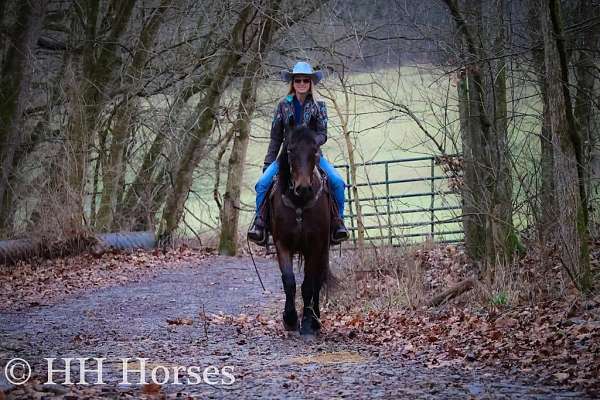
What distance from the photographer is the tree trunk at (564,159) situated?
9.02 m

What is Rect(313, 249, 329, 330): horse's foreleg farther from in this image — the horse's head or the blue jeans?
the horse's head

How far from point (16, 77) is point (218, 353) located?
10.8 meters

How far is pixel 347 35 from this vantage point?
1634 centimetres

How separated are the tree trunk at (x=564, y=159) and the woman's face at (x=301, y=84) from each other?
8.69ft

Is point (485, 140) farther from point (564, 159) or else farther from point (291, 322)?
point (291, 322)

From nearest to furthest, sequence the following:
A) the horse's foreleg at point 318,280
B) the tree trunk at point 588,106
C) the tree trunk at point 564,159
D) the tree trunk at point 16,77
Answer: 1. the tree trunk at point 564,159
2. the horse's foreleg at point 318,280
3. the tree trunk at point 588,106
4. the tree trunk at point 16,77

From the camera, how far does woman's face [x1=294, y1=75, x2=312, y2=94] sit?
10.0 m

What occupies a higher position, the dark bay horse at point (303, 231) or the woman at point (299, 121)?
the woman at point (299, 121)

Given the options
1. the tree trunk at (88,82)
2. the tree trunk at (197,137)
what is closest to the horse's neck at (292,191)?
the tree trunk at (88,82)

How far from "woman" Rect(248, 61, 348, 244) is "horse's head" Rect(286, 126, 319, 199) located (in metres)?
0.23

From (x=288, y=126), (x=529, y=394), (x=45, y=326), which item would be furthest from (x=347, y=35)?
(x=529, y=394)

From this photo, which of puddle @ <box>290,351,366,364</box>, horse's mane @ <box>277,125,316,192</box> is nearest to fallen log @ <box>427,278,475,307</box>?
horse's mane @ <box>277,125,316,192</box>

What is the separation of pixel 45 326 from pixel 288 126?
155 inches

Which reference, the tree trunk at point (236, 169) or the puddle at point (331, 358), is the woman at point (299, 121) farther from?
the tree trunk at point (236, 169)
